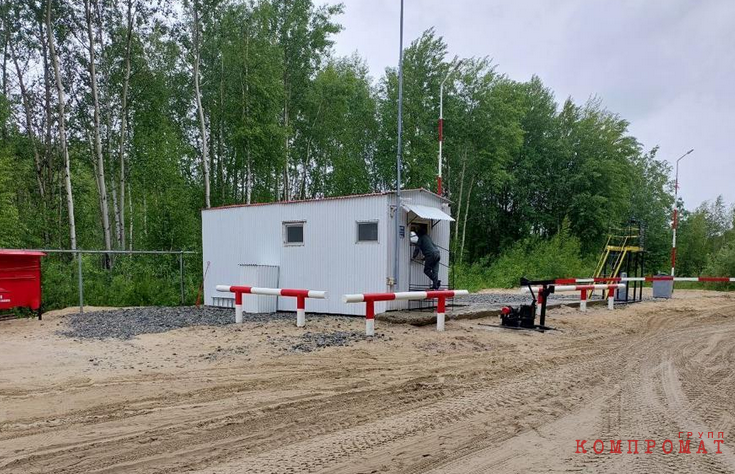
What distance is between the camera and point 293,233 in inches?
507

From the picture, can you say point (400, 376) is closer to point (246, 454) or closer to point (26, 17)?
point (246, 454)

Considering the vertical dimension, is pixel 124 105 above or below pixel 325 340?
above

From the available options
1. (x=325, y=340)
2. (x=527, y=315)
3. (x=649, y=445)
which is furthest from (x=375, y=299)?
(x=649, y=445)

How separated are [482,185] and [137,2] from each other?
24848mm

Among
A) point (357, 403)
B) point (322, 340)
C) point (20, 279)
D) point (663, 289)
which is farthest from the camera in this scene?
point (663, 289)

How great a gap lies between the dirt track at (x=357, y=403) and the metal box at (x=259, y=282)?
333cm

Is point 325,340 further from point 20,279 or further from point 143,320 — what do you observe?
point 20,279

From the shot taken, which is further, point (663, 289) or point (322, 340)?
point (663, 289)

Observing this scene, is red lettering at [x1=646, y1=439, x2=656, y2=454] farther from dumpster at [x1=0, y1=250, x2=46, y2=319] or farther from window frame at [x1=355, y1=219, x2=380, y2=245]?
dumpster at [x1=0, y1=250, x2=46, y2=319]

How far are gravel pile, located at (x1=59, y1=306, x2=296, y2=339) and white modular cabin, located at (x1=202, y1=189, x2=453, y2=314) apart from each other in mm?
911

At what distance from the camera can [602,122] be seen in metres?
36.7

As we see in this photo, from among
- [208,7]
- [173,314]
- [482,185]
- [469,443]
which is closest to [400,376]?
Result: [469,443]

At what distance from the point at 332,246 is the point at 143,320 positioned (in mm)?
4958

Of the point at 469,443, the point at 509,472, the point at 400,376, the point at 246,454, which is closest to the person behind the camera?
the point at 509,472
